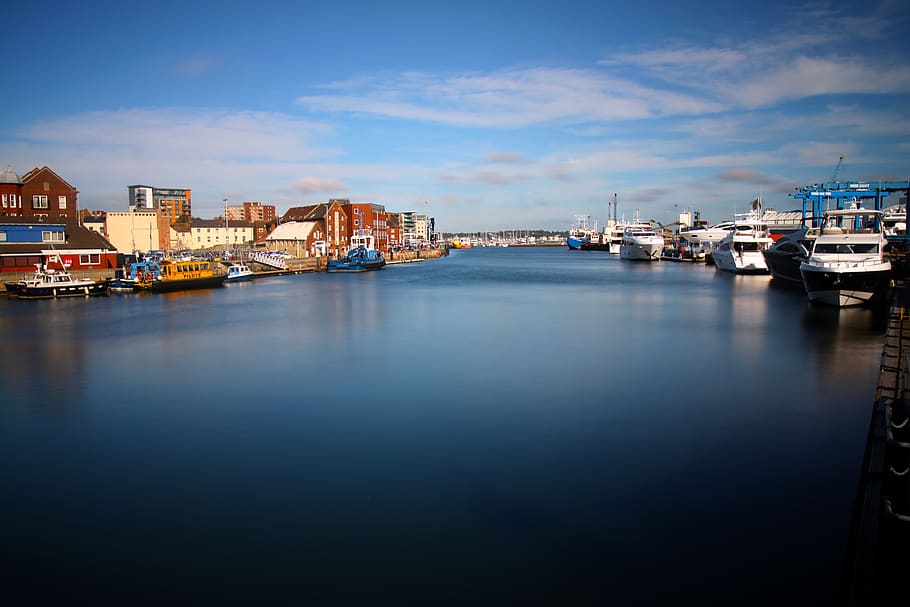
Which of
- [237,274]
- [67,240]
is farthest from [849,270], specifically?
[67,240]

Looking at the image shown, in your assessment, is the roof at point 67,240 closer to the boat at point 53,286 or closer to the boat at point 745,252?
the boat at point 53,286

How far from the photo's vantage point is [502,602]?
4199mm

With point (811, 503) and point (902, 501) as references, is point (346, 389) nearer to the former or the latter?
point (811, 503)

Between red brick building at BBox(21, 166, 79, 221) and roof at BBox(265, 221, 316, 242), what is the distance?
758 inches

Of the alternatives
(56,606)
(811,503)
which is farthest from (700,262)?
(56,606)

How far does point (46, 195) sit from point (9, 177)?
190cm

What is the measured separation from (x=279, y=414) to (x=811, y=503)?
21.0 feet

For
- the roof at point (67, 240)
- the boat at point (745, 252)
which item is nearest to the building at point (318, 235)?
the roof at point (67, 240)

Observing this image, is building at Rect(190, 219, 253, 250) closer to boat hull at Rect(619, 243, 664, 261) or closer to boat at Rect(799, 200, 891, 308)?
boat hull at Rect(619, 243, 664, 261)

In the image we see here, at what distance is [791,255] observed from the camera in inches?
1043

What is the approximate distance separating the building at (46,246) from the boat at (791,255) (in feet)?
104

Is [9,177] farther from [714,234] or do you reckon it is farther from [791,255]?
[714,234]

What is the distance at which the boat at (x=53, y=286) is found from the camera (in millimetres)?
24692

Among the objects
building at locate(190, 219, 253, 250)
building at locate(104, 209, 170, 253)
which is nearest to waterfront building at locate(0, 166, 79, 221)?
building at locate(104, 209, 170, 253)
